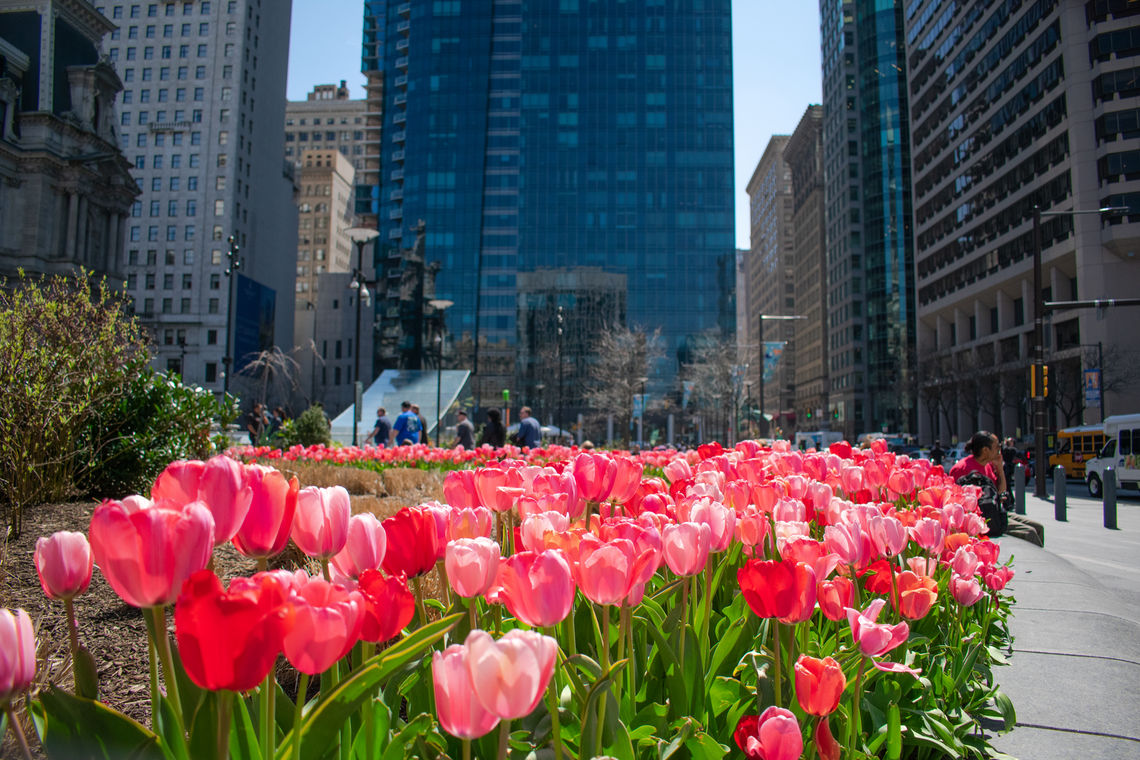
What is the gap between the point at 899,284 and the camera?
8656cm

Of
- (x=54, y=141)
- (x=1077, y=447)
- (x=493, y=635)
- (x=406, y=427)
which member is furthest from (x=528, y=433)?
(x=54, y=141)

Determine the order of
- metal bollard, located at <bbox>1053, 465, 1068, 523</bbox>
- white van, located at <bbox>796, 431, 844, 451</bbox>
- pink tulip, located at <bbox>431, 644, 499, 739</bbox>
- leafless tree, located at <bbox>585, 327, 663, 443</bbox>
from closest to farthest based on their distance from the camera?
pink tulip, located at <bbox>431, 644, 499, 739</bbox> < metal bollard, located at <bbox>1053, 465, 1068, 523</bbox> < leafless tree, located at <bbox>585, 327, 663, 443</bbox> < white van, located at <bbox>796, 431, 844, 451</bbox>

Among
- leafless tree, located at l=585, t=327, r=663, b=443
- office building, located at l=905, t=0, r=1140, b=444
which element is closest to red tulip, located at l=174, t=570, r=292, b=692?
office building, located at l=905, t=0, r=1140, b=444

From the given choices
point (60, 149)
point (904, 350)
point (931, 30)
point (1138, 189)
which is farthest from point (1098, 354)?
point (60, 149)

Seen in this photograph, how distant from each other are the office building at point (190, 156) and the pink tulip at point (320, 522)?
91.4 m

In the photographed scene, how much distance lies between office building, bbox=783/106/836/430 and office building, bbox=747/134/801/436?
4.64 metres

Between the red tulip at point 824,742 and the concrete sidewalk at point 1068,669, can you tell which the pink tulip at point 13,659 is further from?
the concrete sidewalk at point 1068,669

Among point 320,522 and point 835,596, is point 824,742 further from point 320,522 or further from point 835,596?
point 320,522

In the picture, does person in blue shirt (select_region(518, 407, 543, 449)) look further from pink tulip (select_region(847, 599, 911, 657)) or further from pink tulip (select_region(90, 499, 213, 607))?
pink tulip (select_region(90, 499, 213, 607))

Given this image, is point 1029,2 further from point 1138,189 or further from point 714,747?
point 714,747

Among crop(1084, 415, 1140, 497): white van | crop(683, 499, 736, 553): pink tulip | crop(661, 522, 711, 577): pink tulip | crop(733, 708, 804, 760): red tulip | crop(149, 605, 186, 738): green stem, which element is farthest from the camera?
crop(1084, 415, 1140, 497): white van

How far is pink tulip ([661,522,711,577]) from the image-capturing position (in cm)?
160

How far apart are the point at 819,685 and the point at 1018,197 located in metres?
59.5

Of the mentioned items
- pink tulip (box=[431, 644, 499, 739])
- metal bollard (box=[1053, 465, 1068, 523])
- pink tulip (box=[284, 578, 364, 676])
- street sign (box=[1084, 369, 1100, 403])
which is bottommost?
metal bollard (box=[1053, 465, 1068, 523])
